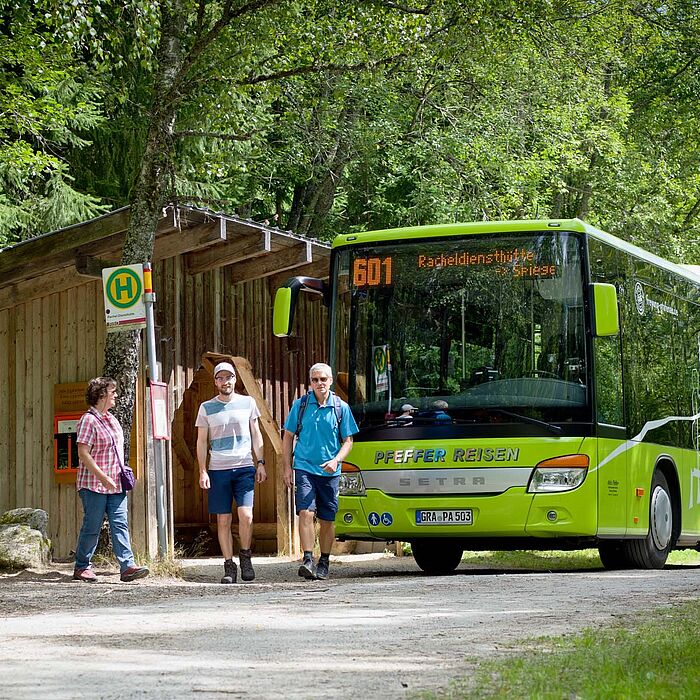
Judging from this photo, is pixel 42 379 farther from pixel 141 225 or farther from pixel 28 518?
pixel 141 225

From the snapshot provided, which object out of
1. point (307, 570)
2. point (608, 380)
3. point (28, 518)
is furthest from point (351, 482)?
point (28, 518)

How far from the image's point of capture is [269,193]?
→ 27.3 m

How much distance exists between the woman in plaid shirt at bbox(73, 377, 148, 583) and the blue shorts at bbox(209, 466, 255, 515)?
894 mm

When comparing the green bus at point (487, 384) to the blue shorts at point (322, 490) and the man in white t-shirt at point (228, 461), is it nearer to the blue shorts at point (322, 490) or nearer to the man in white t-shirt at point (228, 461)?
the blue shorts at point (322, 490)

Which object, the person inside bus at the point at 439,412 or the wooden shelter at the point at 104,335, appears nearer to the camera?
the person inside bus at the point at 439,412

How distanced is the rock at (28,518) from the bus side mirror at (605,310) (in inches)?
251

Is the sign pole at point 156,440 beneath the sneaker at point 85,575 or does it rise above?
above

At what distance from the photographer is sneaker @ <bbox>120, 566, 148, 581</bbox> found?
1230 centimetres

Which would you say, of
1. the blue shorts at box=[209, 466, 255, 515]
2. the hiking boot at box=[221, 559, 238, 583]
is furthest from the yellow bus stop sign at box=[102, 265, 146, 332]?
the hiking boot at box=[221, 559, 238, 583]

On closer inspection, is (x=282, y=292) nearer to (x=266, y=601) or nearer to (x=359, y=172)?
(x=266, y=601)

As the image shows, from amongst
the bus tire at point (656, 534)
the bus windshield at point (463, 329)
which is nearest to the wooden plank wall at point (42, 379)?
the bus windshield at point (463, 329)

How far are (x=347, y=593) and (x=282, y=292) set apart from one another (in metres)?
3.19

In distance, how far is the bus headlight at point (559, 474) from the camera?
1233 cm

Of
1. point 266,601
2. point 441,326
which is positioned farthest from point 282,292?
point 266,601
